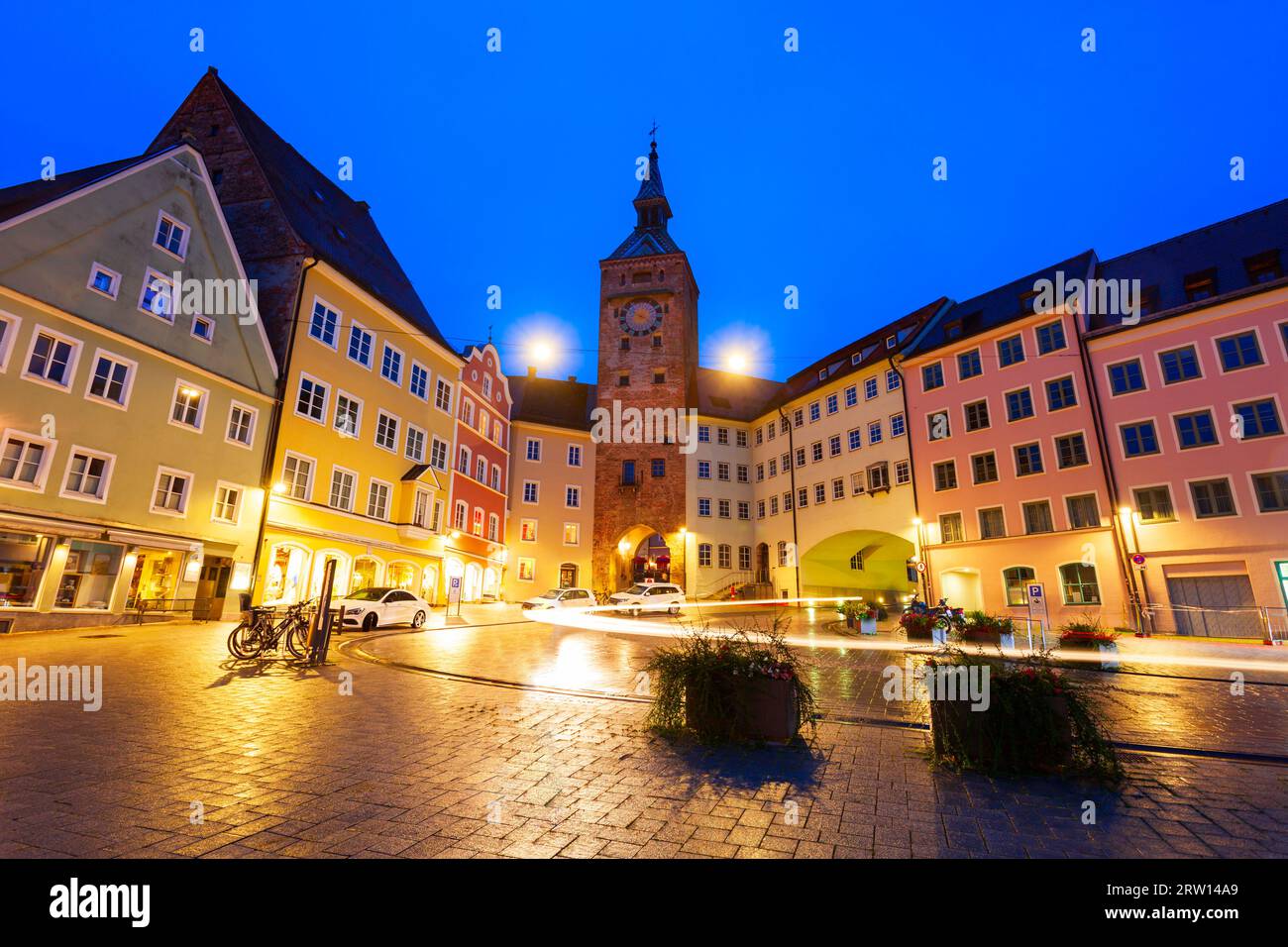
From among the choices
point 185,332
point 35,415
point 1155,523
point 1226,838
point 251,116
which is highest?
point 251,116

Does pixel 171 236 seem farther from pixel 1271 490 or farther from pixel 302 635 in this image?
pixel 1271 490

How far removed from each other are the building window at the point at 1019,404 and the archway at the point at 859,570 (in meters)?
11.2

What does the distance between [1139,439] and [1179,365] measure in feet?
11.2

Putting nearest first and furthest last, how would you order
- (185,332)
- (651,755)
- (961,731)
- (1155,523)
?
(961,731) → (651,755) → (185,332) → (1155,523)

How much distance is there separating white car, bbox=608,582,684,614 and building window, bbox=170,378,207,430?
20119 mm

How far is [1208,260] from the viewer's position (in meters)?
25.7

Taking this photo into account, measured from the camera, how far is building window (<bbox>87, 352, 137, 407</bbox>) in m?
18.1

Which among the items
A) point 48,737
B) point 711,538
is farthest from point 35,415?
point 711,538

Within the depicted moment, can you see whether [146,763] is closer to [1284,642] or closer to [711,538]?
[1284,642]

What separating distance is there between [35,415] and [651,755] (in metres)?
21.1

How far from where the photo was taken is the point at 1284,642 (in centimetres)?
1922

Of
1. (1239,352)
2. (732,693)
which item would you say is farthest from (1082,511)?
(732,693)

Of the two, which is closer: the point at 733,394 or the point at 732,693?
the point at 732,693

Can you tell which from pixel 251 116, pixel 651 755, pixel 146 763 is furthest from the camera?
pixel 251 116
